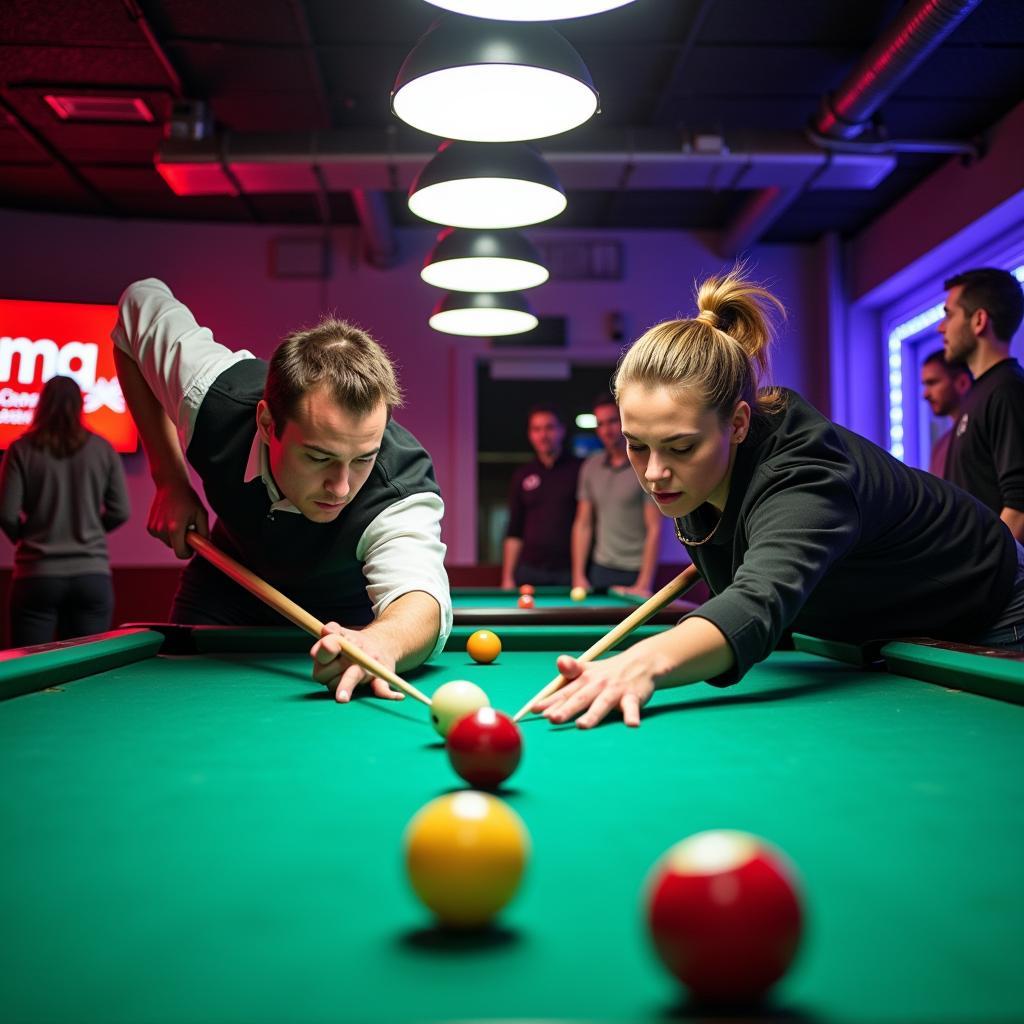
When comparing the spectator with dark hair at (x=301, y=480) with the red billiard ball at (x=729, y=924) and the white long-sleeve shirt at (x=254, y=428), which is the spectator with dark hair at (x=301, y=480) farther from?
the red billiard ball at (x=729, y=924)

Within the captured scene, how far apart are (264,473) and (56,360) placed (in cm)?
496

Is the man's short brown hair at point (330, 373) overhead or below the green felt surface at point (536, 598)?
overhead

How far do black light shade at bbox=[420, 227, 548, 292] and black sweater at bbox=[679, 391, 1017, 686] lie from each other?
177cm

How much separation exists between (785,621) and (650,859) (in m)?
0.86

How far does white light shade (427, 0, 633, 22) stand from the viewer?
1.94m

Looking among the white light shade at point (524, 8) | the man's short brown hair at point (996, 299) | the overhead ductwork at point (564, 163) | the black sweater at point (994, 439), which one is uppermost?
the overhead ductwork at point (564, 163)

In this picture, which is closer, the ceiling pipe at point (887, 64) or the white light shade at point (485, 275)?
the ceiling pipe at point (887, 64)

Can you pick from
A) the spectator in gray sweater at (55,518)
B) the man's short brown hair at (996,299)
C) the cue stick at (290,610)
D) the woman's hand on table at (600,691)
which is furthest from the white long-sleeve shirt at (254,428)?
the man's short brown hair at (996,299)

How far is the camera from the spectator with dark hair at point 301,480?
6.57ft

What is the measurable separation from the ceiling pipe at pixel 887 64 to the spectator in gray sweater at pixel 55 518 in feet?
12.0

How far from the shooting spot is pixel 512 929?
0.68m

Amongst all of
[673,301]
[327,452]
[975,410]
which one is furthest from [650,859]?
[673,301]

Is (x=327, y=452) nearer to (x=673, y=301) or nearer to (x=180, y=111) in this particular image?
(x=180, y=111)

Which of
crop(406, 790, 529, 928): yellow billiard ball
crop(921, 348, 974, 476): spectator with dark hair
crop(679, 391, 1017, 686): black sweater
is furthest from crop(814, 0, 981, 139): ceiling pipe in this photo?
crop(406, 790, 529, 928): yellow billiard ball
